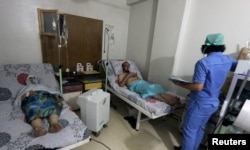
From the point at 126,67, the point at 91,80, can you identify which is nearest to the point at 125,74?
the point at 126,67

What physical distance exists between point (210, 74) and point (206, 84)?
119 millimetres

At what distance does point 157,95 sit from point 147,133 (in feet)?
2.05

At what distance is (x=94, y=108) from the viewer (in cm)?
187

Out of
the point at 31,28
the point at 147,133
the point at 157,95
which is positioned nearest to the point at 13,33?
the point at 31,28

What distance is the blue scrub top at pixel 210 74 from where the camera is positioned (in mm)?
1380

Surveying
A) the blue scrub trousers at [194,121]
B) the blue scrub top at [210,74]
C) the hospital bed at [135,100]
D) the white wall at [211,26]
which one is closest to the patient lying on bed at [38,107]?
the hospital bed at [135,100]

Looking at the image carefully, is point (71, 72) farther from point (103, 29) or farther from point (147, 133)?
point (147, 133)

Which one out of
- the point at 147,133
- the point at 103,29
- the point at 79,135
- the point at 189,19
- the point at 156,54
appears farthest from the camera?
the point at 103,29

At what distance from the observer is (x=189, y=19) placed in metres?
2.36

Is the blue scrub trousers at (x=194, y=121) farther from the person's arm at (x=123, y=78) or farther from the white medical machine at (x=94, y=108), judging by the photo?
the person's arm at (x=123, y=78)

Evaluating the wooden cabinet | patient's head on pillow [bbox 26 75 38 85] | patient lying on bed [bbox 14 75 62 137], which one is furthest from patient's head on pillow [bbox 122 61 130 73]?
patient's head on pillow [bbox 26 75 38 85]

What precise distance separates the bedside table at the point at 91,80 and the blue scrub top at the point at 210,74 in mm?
1765

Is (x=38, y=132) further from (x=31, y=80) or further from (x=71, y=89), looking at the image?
(x=71, y=89)

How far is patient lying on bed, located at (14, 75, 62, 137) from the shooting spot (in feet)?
4.50
